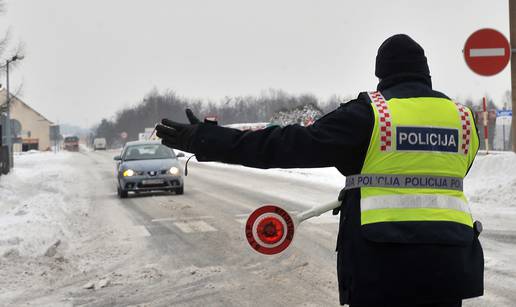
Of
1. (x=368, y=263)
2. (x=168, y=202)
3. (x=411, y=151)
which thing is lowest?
(x=168, y=202)

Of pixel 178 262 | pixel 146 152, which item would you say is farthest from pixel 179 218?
pixel 146 152

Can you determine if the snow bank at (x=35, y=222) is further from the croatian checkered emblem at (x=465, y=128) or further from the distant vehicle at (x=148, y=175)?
the croatian checkered emblem at (x=465, y=128)

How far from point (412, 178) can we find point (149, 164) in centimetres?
1610

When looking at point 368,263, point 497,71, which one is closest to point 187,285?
point 368,263

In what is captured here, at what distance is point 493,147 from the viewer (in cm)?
5050

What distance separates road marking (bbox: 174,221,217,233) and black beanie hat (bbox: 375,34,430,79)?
8.60 m

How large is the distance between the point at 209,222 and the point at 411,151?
32.0ft

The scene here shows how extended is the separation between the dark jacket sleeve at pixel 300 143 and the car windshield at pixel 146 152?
54.7ft

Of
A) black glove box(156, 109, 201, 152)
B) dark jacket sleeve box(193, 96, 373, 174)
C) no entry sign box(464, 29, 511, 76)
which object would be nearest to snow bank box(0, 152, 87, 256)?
black glove box(156, 109, 201, 152)

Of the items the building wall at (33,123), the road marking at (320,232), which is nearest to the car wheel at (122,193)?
the road marking at (320,232)

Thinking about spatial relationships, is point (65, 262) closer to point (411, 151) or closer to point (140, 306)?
point (140, 306)

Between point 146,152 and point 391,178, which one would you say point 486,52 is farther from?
point 146,152

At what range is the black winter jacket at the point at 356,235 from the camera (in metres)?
2.42

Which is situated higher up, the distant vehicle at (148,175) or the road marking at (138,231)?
the distant vehicle at (148,175)
